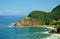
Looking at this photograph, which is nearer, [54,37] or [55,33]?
[54,37]

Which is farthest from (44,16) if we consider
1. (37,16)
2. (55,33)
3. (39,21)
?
(55,33)

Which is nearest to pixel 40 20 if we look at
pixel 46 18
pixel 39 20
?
pixel 39 20

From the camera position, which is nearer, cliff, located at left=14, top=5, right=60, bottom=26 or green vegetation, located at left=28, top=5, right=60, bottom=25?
cliff, located at left=14, top=5, right=60, bottom=26

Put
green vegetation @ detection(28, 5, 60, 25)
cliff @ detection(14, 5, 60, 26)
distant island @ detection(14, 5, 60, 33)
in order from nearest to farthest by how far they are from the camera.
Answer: distant island @ detection(14, 5, 60, 33), cliff @ detection(14, 5, 60, 26), green vegetation @ detection(28, 5, 60, 25)

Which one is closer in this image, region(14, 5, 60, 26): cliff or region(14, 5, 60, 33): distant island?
region(14, 5, 60, 33): distant island

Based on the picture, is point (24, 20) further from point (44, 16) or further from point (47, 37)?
point (47, 37)

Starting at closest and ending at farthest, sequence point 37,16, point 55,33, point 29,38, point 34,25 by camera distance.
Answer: point 29,38, point 55,33, point 34,25, point 37,16

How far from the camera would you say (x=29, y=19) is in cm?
17575

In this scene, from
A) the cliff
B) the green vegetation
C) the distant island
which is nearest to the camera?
the distant island

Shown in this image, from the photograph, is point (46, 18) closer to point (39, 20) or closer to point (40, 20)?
point (40, 20)

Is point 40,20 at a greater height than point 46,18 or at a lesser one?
lesser

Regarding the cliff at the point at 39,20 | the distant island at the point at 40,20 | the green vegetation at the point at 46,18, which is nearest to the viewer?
the distant island at the point at 40,20

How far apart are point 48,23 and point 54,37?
61.7m

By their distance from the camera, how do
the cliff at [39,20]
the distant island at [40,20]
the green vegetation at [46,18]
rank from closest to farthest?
the distant island at [40,20], the cliff at [39,20], the green vegetation at [46,18]
